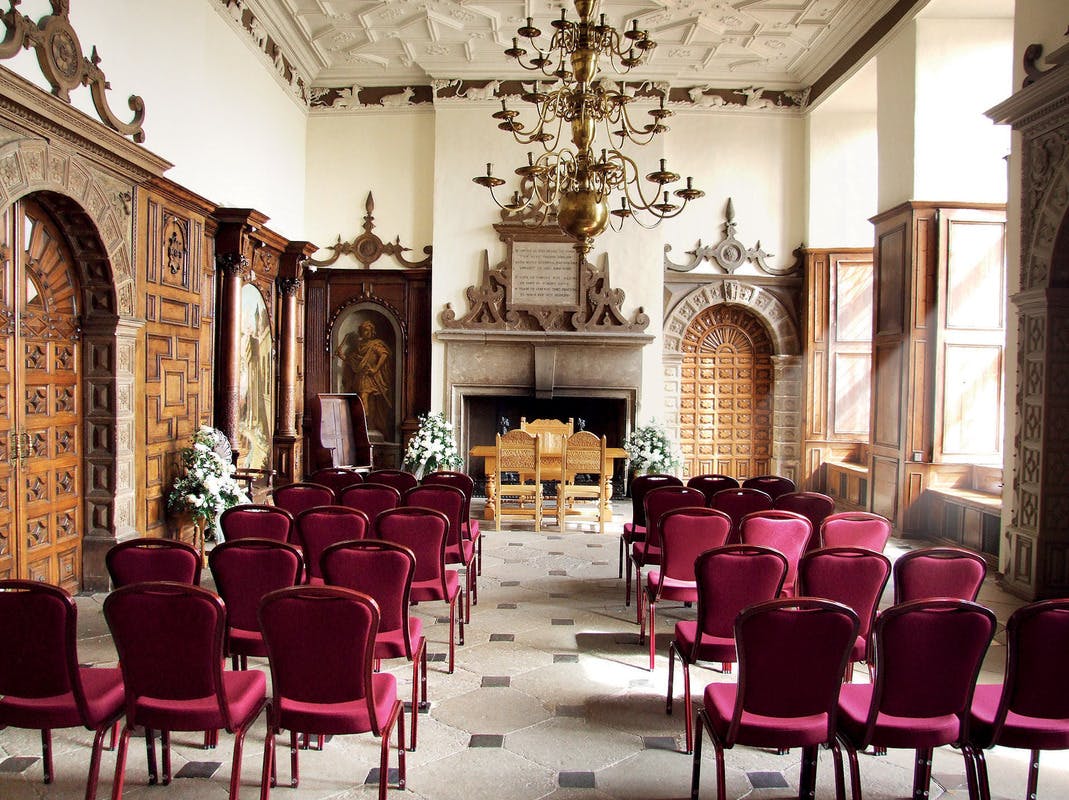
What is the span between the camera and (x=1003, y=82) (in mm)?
8219

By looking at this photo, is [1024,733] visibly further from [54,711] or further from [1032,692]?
[54,711]

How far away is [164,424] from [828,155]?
9.21 m

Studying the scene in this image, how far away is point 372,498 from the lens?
5.18 meters

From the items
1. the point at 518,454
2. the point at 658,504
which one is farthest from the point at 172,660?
the point at 518,454

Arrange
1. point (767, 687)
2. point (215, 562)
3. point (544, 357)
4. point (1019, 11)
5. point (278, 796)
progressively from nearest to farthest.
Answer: point (767, 687) < point (278, 796) < point (215, 562) < point (1019, 11) < point (544, 357)

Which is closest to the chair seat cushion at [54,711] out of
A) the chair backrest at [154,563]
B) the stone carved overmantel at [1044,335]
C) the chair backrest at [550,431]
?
the chair backrest at [154,563]

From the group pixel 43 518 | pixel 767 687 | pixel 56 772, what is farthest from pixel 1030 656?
pixel 43 518

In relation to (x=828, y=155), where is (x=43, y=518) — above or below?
below

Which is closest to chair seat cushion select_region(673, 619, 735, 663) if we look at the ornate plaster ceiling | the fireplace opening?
the fireplace opening

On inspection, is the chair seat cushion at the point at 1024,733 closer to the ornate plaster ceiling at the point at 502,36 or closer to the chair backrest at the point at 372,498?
the chair backrest at the point at 372,498

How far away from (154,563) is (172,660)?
777mm

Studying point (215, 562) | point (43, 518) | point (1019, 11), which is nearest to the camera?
point (215, 562)

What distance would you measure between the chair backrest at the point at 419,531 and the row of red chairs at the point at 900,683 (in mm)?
1910

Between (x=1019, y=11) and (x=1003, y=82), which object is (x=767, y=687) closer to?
(x=1019, y=11)
